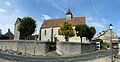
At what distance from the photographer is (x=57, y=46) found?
188 feet

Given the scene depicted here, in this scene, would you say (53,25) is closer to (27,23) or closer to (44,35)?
(44,35)

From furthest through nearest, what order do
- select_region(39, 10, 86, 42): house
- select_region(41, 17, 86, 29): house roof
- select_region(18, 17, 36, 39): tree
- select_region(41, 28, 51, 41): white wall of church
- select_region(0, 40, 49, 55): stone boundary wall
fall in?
1. select_region(41, 28, 51, 41): white wall of church
2. select_region(39, 10, 86, 42): house
3. select_region(41, 17, 86, 29): house roof
4. select_region(18, 17, 36, 39): tree
5. select_region(0, 40, 49, 55): stone boundary wall

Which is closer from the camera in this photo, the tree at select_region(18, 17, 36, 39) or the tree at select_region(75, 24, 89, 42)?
the tree at select_region(75, 24, 89, 42)

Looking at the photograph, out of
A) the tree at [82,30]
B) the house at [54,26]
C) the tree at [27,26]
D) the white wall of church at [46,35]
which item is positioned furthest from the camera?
the white wall of church at [46,35]

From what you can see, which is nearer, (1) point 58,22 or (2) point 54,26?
(2) point 54,26

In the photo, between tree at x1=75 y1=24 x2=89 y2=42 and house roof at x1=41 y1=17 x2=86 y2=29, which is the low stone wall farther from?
house roof at x1=41 y1=17 x2=86 y2=29

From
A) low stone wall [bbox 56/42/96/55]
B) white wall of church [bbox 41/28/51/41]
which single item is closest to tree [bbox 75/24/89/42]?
low stone wall [bbox 56/42/96/55]

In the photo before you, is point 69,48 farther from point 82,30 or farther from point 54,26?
point 54,26

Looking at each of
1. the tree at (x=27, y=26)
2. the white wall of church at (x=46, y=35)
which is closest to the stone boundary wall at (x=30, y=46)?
the tree at (x=27, y=26)

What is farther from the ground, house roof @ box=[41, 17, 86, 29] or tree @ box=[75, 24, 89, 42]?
house roof @ box=[41, 17, 86, 29]

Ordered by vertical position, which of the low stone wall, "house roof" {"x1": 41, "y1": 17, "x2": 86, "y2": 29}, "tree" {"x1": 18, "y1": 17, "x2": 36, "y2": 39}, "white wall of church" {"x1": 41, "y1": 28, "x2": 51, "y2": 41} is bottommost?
the low stone wall

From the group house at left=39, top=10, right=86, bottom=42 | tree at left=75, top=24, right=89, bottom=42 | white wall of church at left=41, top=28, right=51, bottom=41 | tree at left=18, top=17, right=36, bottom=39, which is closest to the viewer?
tree at left=75, top=24, right=89, bottom=42

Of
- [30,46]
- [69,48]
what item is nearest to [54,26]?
[30,46]

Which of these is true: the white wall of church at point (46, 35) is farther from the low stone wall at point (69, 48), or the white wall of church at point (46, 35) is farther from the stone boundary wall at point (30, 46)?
the low stone wall at point (69, 48)
